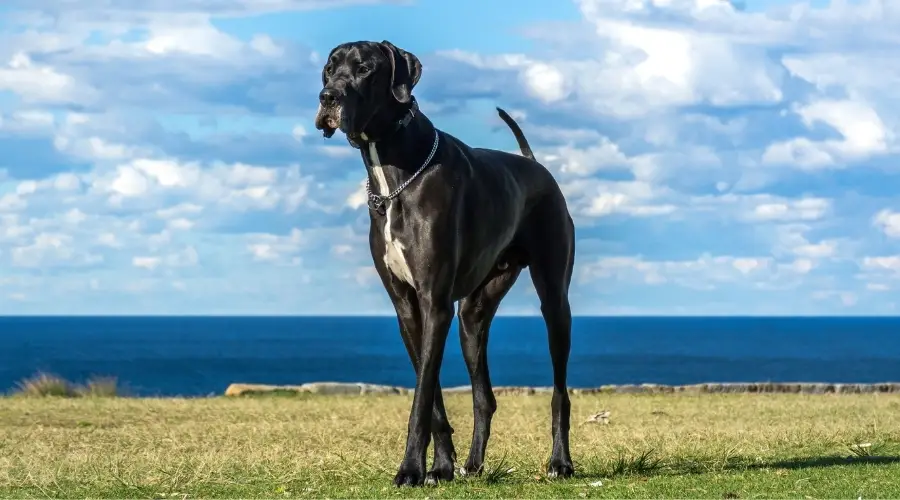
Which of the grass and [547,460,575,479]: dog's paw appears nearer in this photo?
the grass

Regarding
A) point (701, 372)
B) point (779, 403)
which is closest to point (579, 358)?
point (701, 372)

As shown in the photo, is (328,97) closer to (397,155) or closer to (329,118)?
(329,118)

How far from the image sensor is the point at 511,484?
967cm

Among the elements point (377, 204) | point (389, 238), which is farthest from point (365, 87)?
point (389, 238)

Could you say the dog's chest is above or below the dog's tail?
below

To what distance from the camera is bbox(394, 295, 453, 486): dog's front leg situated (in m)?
9.12

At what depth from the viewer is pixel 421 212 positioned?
9.24 meters

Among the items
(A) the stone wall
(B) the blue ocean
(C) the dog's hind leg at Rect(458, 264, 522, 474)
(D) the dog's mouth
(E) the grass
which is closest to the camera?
(D) the dog's mouth

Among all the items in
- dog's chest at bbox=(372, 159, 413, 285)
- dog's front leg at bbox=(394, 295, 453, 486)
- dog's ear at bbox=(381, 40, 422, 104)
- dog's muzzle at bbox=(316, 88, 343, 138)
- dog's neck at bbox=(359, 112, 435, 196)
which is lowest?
dog's front leg at bbox=(394, 295, 453, 486)

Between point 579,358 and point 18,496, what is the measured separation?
5105 inches

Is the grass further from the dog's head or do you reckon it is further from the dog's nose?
the dog's nose

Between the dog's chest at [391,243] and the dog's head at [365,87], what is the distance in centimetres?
33

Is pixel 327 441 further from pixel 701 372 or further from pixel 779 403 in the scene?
pixel 701 372

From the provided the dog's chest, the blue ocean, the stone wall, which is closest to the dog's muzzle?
the dog's chest
